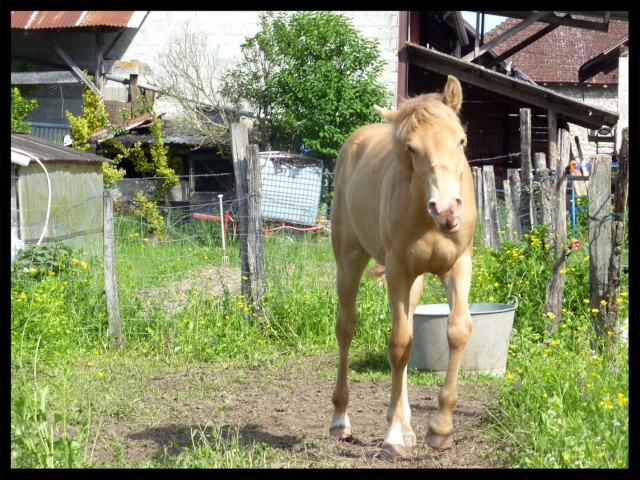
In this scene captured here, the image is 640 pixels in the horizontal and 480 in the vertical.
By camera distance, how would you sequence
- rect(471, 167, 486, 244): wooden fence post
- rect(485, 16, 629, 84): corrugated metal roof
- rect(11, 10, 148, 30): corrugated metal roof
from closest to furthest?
rect(471, 167, 486, 244): wooden fence post
rect(11, 10, 148, 30): corrugated metal roof
rect(485, 16, 629, 84): corrugated metal roof

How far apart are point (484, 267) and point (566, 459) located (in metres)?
4.93

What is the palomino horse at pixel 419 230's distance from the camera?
4.04 meters

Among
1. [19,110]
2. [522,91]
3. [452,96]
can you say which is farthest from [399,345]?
[19,110]

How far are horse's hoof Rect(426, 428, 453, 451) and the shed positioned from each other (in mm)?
6808

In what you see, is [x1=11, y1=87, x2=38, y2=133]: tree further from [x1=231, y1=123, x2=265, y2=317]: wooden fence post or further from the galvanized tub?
the galvanized tub

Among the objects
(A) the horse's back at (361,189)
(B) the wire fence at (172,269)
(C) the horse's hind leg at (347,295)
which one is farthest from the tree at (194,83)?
(C) the horse's hind leg at (347,295)

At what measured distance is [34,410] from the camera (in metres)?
4.07

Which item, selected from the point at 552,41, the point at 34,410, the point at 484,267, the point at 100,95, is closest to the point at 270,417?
the point at 34,410

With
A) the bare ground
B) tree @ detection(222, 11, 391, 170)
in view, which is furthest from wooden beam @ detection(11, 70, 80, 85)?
the bare ground

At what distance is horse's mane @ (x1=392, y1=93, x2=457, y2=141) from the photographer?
420cm

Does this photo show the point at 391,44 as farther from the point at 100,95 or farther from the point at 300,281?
the point at 300,281

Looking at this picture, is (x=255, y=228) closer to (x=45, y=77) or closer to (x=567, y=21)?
(x=567, y=21)

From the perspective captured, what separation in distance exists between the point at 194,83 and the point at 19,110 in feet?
14.6

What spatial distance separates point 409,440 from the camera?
4.60 meters
